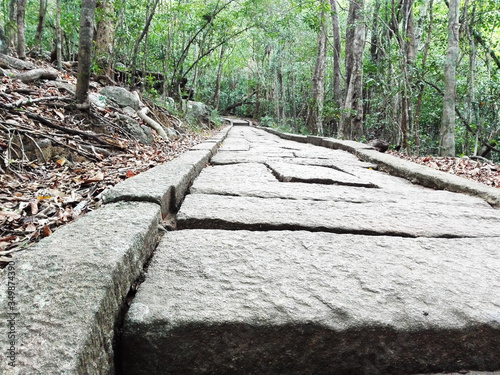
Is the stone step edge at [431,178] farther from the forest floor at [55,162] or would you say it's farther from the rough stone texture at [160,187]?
the rough stone texture at [160,187]

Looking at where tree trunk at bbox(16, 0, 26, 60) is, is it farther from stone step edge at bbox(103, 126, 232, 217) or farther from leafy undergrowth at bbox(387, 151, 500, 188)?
leafy undergrowth at bbox(387, 151, 500, 188)

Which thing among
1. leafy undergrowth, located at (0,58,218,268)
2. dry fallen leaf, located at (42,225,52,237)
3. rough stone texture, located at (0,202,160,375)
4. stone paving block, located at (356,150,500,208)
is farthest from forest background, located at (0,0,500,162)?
rough stone texture, located at (0,202,160,375)

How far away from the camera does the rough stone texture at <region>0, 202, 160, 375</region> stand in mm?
537

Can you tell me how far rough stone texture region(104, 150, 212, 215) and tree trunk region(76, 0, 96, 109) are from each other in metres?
2.14

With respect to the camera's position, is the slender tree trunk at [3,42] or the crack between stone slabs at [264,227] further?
the slender tree trunk at [3,42]

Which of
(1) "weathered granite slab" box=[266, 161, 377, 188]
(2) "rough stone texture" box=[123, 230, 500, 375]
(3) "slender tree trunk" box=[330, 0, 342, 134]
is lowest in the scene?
(2) "rough stone texture" box=[123, 230, 500, 375]

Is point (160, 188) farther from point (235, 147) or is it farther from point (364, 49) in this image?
point (364, 49)

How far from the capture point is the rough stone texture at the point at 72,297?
0.54 m

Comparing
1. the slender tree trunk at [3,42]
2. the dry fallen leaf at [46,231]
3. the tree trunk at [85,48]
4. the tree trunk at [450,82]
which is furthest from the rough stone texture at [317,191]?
the slender tree trunk at [3,42]

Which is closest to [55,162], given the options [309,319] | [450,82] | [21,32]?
[309,319]

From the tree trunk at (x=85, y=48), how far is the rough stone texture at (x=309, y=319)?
329cm

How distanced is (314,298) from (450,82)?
5.05 meters

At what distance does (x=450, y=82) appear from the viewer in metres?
4.71

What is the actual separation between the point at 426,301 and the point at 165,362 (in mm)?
654
